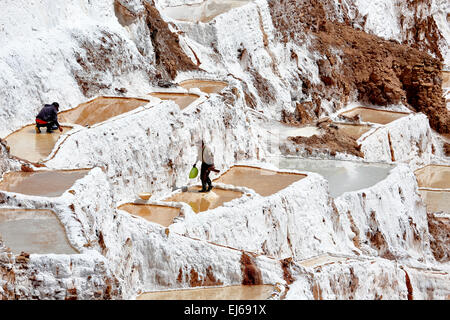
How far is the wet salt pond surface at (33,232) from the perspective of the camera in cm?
1444

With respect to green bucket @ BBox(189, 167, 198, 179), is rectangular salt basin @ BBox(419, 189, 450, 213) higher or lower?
higher

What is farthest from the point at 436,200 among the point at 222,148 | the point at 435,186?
the point at 222,148

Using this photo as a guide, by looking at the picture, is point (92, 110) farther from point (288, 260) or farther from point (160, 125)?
point (288, 260)

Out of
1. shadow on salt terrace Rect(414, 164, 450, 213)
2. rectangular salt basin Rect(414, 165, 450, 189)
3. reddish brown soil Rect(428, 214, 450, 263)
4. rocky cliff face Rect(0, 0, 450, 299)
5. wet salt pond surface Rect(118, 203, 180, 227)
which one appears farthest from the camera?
rectangular salt basin Rect(414, 165, 450, 189)

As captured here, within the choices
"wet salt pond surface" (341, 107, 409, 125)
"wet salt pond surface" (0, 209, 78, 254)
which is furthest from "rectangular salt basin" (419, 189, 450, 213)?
"wet salt pond surface" (0, 209, 78, 254)

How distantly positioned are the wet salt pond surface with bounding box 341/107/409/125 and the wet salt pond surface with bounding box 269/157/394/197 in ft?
32.1

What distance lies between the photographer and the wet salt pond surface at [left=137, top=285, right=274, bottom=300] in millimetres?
16391

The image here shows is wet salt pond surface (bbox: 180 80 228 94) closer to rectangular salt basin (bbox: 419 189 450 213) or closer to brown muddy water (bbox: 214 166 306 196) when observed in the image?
brown muddy water (bbox: 214 166 306 196)

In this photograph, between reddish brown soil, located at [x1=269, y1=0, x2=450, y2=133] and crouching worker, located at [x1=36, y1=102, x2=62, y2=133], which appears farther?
reddish brown soil, located at [x1=269, y1=0, x2=450, y2=133]

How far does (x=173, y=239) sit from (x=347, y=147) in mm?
17327

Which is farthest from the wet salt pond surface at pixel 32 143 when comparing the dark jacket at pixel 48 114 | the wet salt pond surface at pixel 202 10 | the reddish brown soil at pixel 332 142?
the wet salt pond surface at pixel 202 10

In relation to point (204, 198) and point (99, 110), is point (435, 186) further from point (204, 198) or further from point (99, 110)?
point (204, 198)

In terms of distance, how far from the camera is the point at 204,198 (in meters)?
23.0
